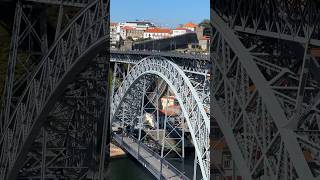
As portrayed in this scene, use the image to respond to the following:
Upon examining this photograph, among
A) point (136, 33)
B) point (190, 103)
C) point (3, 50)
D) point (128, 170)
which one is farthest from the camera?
point (136, 33)

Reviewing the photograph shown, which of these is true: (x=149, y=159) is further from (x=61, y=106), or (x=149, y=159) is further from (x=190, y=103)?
(x=61, y=106)

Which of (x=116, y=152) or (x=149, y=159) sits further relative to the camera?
(x=116, y=152)

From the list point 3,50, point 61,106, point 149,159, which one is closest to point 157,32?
point 149,159

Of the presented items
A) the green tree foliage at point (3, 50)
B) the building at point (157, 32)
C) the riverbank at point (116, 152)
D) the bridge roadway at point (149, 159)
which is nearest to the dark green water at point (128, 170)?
the riverbank at point (116, 152)

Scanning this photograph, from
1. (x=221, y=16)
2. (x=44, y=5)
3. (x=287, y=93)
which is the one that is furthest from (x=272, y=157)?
(x=44, y=5)

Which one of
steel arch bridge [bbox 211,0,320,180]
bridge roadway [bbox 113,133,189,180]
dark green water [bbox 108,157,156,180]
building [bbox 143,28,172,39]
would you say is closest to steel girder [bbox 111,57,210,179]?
bridge roadway [bbox 113,133,189,180]

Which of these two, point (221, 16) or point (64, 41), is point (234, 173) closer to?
point (221, 16)

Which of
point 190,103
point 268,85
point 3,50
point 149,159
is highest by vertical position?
point 3,50

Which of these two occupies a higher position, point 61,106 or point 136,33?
point 136,33
